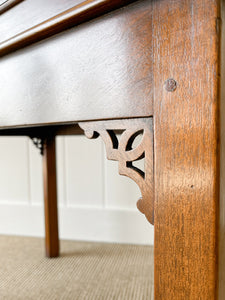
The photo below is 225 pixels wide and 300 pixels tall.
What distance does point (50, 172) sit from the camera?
41.9 inches

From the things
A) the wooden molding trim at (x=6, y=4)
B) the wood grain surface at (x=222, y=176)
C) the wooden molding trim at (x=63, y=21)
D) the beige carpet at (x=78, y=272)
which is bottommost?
the beige carpet at (x=78, y=272)

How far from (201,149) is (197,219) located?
3.0 inches

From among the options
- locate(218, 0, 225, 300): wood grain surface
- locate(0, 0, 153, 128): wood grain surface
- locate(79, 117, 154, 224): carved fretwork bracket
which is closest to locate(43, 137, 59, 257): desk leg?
locate(0, 0, 153, 128): wood grain surface

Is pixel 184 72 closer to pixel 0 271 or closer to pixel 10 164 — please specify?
pixel 0 271

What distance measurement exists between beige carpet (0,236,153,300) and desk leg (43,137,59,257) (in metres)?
0.06

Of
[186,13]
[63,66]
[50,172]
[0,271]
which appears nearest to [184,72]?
[186,13]

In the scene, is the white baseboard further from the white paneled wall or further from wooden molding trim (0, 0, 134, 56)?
wooden molding trim (0, 0, 134, 56)

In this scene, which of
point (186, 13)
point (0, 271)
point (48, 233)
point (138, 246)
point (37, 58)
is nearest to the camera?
point (186, 13)

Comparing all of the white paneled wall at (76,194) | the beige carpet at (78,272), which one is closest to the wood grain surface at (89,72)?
the beige carpet at (78,272)

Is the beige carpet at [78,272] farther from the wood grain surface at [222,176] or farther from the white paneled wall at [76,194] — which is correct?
the wood grain surface at [222,176]

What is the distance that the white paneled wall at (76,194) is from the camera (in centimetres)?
127

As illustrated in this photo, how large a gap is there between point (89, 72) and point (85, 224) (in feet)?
3.46

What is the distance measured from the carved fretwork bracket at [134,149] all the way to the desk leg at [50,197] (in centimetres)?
70

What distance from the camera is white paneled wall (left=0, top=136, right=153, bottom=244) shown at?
1.27 metres
